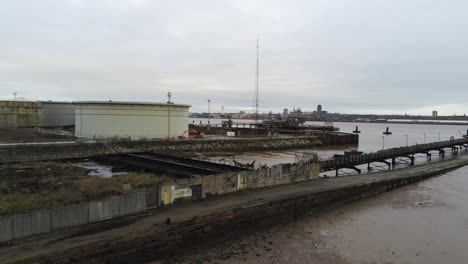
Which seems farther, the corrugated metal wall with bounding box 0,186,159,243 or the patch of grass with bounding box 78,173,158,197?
the patch of grass with bounding box 78,173,158,197

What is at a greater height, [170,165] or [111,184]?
[170,165]

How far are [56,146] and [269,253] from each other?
3694cm

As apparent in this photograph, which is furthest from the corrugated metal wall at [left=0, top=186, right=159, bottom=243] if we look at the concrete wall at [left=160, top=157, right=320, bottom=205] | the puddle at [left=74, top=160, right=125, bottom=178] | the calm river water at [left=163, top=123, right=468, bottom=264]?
the puddle at [left=74, top=160, right=125, bottom=178]

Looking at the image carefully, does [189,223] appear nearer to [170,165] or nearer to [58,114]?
[170,165]

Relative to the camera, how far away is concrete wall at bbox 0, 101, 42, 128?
8206 cm

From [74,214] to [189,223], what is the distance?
5566 millimetres

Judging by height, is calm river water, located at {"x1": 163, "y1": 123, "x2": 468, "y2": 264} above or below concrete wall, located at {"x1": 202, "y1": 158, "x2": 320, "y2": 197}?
below

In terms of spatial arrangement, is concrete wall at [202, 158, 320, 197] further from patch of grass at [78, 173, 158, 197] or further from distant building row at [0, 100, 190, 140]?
distant building row at [0, 100, 190, 140]

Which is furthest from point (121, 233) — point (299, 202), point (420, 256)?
point (420, 256)

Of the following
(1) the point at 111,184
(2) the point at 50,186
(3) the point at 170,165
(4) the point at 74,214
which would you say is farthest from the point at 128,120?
(4) the point at 74,214

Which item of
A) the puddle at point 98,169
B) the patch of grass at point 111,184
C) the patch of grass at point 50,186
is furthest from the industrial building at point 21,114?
the patch of grass at point 111,184

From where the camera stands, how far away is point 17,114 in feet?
270

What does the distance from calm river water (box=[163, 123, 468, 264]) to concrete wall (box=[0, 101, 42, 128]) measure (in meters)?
78.9

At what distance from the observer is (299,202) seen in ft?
79.6
